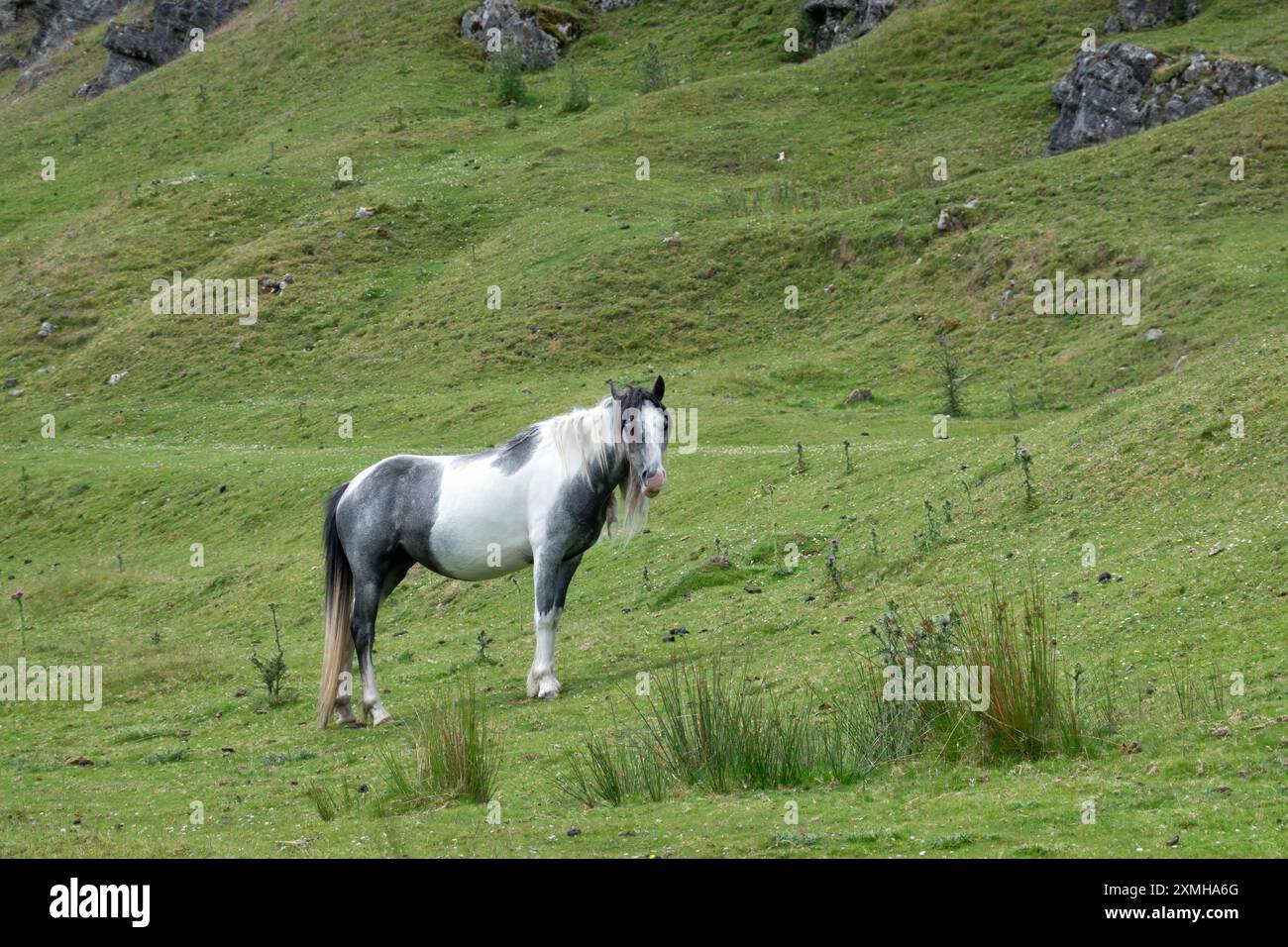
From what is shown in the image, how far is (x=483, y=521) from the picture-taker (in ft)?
52.2

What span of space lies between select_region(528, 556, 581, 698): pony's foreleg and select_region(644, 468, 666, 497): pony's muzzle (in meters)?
1.83

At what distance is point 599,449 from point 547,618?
6.48 ft

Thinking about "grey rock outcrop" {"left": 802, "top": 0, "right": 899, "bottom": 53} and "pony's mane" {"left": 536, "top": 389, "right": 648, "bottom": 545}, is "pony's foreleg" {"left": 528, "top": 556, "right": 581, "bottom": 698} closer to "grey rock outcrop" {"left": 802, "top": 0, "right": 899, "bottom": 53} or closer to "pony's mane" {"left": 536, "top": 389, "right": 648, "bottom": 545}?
"pony's mane" {"left": 536, "top": 389, "right": 648, "bottom": 545}

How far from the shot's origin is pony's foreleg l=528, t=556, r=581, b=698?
15328 millimetres

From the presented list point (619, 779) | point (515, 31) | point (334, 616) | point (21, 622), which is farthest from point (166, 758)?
point (515, 31)

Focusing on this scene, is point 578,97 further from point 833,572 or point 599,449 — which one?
point 599,449

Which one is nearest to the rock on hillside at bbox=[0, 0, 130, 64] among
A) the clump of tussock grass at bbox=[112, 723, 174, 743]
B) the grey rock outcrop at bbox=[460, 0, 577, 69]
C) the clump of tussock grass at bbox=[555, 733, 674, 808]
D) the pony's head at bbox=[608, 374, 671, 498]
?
the grey rock outcrop at bbox=[460, 0, 577, 69]

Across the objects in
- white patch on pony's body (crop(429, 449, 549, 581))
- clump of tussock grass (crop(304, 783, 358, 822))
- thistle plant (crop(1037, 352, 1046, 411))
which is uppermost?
thistle plant (crop(1037, 352, 1046, 411))

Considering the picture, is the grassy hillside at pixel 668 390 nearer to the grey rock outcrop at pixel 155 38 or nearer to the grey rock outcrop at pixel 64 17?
the grey rock outcrop at pixel 155 38

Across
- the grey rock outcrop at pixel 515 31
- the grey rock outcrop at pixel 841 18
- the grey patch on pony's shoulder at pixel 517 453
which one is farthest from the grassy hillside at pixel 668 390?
the grey patch on pony's shoulder at pixel 517 453

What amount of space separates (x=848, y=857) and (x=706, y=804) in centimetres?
180

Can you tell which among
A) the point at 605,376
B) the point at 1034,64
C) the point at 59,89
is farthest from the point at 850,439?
the point at 59,89

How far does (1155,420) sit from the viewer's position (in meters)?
18.4

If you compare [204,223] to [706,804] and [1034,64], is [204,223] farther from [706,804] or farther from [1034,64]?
[706,804]
